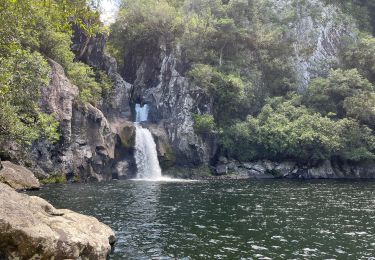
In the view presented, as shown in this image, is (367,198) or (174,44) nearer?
(367,198)

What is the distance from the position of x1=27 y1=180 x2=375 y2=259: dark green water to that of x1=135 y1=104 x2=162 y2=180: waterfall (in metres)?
19.2

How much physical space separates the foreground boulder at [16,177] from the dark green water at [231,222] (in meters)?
2.28

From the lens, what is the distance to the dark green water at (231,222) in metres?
16.8

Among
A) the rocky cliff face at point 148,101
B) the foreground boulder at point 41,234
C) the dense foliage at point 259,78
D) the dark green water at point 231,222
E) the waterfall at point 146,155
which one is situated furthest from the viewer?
the dense foliage at point 259,78

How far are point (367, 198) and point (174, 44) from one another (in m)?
48.2

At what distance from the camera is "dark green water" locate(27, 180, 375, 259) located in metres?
16.8

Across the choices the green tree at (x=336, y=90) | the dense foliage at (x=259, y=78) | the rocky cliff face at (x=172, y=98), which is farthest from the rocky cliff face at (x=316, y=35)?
the rocky cliff face at (x=172, y=98)

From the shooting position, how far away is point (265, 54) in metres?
74.4

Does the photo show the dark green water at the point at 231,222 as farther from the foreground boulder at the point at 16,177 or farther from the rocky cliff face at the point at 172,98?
the rocky cliff face at the point at 172,98

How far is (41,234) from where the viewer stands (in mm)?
13055

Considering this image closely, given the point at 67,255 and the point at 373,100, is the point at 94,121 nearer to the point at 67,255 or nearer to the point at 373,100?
the point at 67,255

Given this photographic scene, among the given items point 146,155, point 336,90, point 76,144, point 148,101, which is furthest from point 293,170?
point 76,144

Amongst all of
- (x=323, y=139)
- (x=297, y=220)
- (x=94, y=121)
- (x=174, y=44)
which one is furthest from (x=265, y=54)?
(x=297, y=220)

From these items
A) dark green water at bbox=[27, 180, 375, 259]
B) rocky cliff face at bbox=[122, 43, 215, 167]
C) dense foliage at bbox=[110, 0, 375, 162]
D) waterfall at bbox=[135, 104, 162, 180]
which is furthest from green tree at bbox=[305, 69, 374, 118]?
dark green water at bbox=[27, 180, 375, 259]
